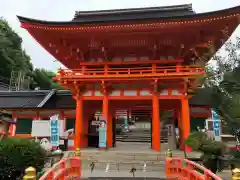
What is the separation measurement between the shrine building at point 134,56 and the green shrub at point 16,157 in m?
6.85

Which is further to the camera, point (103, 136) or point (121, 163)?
point (103, 136)

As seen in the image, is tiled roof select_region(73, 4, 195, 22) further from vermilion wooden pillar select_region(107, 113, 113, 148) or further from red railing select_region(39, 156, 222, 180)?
red railing select_region(39, 156, 222, 180)

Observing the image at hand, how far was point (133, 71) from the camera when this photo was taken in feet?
48.0

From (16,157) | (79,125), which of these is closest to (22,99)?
(79,125)

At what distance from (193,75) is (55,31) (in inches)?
322

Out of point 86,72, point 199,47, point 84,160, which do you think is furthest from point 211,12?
point 84,160

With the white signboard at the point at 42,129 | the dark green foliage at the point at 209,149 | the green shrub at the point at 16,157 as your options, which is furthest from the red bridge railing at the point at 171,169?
the white signboard at the point at 42,129

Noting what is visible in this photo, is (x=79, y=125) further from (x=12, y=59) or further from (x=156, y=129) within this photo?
(x=12, y=59)

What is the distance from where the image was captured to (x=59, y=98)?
19.7m

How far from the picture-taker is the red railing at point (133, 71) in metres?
14.0

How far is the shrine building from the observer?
43.6 ft

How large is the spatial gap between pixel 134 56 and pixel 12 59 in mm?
40079

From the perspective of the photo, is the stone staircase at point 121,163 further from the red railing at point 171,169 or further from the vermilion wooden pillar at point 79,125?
the vermilion wooden pillar at point 79,125

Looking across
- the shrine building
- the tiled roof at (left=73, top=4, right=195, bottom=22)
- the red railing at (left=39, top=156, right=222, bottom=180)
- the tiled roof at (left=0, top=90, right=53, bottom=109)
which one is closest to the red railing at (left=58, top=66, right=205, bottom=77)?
the shrine building
